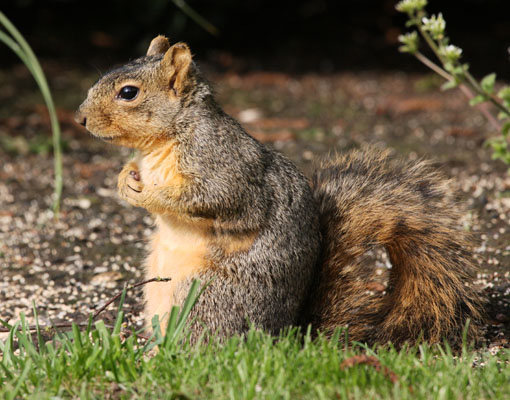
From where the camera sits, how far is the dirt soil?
3125mm

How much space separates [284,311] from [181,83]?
2.71 ft

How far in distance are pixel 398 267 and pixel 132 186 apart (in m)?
0.93

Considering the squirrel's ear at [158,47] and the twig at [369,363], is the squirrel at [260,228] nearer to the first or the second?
the squirrel's ear at [158,47]

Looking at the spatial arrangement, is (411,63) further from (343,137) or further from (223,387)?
(223,387)

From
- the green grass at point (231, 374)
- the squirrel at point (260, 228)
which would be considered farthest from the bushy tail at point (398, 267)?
the green grass at point (231, 374)

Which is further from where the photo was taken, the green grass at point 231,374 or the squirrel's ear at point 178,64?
the squirrel's ear at point 178,64

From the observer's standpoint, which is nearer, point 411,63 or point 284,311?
point 284,311

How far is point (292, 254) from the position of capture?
2.41m

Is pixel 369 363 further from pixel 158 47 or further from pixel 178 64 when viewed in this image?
pixel 158 47

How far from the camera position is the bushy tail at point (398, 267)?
2.48 metres

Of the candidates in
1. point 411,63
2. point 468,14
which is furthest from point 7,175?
point 468,14

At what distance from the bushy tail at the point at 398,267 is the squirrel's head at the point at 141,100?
63 centimetres

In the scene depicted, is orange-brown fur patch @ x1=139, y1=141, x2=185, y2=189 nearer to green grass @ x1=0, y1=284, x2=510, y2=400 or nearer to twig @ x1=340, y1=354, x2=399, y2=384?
green grass @ x1=0, y1=284, x2=510, y2=400

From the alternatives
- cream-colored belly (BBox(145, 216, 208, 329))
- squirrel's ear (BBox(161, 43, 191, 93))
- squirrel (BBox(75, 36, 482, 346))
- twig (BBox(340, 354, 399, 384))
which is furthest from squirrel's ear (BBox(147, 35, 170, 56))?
twig (BBox(340, 354, 399, 384))
